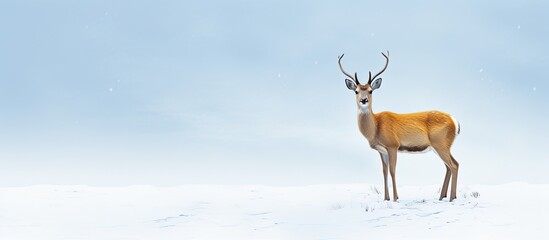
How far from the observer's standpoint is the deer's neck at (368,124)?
12.1 metres

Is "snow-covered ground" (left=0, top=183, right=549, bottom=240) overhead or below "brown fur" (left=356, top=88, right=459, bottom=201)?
below

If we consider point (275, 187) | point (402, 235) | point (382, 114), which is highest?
point (382, 114)

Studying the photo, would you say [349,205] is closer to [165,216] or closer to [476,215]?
[476,215]

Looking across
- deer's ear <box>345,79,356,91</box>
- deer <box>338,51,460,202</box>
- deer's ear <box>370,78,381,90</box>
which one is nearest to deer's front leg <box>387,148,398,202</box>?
deer <box>338,51,460,202</box>

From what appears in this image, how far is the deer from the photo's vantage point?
1205 cm

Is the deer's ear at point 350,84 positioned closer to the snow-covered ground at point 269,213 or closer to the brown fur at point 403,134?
the brown fur at point 403,134

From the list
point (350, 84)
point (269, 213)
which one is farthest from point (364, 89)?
point (269, 213)

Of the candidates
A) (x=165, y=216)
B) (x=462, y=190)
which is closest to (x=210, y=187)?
(x=165, y=216)

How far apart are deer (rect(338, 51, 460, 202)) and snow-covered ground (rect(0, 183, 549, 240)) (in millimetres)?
686

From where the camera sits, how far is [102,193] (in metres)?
14.9

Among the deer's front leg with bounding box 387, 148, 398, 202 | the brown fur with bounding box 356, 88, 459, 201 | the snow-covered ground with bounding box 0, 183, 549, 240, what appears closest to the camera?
the snow-covered ground with bounding box 0, 183, 549, 240

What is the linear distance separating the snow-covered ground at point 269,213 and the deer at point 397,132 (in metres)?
0.69

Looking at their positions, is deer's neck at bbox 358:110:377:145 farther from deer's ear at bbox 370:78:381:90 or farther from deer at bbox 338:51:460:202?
deer's ear at bbox 370:78:381:90

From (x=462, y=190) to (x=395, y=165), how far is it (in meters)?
2.27
